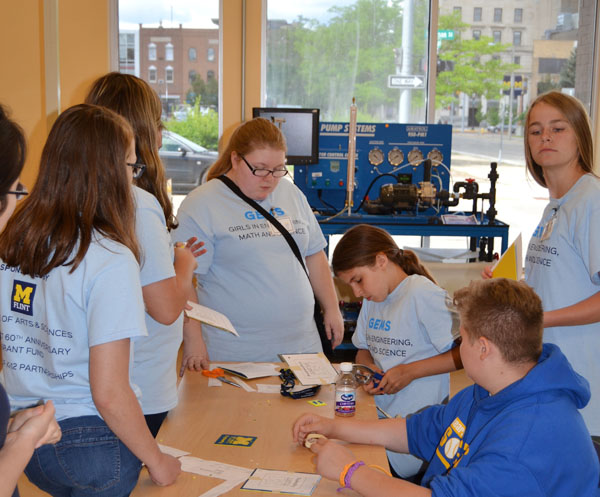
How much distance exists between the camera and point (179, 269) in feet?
6.18

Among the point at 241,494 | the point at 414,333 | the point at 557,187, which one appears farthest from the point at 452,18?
the point at 241,494

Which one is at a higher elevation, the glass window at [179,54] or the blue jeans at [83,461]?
the glass window at [179,54]

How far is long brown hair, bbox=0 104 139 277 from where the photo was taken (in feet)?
4.57

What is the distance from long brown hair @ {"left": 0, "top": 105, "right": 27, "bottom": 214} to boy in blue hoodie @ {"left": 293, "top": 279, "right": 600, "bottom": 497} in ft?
3.14

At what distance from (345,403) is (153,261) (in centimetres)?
75

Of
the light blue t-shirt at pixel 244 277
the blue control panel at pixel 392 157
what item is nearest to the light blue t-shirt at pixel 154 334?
the light blue t-shirt at pixel 244 277

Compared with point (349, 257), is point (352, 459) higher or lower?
lower

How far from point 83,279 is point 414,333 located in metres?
1.29

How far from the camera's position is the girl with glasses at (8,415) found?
112 centimetres

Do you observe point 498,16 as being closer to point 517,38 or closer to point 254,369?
point 517,38

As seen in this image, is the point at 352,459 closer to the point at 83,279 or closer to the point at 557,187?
the point at 83,279

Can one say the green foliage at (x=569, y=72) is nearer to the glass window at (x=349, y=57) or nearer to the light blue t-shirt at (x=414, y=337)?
the glass window at (x=349, y=57)

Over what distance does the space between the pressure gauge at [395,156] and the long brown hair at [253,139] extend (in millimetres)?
2638

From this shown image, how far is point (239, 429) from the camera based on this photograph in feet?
6.24
